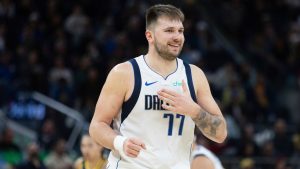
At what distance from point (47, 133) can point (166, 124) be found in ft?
32.8

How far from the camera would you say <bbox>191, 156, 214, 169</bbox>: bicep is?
826cm

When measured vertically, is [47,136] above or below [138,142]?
below

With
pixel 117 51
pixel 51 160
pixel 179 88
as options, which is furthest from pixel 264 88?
pixel 179 88

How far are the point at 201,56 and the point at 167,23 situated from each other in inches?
533

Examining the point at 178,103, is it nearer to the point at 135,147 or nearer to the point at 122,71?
the point at 135,147

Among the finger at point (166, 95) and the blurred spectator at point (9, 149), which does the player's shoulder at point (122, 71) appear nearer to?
the finger at point (166, 95)

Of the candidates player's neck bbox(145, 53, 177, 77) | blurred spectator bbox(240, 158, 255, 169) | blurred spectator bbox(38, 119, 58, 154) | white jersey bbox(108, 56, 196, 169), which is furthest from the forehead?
blurred spectator bbox(38, 119, 58, 154)

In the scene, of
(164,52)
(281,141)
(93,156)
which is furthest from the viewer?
(281,141)

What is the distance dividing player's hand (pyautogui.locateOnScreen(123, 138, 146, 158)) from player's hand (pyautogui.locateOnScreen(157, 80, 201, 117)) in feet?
1.25

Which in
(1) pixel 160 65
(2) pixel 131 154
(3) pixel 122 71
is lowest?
(2) pixel 131 154

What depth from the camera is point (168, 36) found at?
6125 millimetres

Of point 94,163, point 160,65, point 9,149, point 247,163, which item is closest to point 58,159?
point 9,149

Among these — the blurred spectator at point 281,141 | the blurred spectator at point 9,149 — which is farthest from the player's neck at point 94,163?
the blurred spectator at point 281,141

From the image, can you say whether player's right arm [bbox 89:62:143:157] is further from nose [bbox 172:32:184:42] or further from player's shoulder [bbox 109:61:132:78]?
nose [bbox 172:32:184:42]
